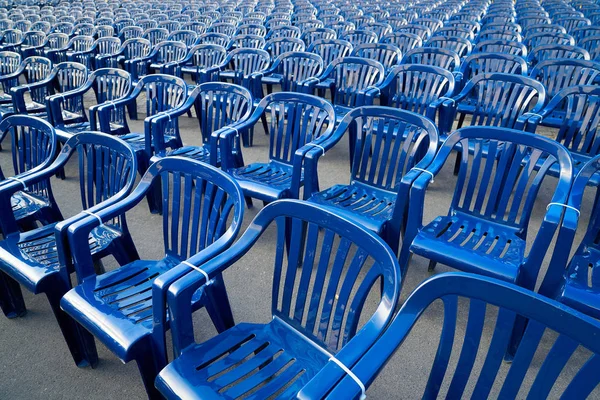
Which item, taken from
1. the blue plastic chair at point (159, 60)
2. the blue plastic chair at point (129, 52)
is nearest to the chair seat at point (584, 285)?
the blue plastic chair at point (159, 60)

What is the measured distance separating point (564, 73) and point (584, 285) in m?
3.06

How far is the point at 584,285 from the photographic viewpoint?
1908mm

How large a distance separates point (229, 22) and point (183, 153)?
16.4 ft

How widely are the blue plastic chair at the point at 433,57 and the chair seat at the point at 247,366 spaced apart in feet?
12.6

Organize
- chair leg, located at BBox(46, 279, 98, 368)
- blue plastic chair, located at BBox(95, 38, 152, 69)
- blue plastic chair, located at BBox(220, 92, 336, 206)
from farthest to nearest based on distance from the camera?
blue plastic chair, located at BBox(95, 38, 152, 69), blue plastic chair, located at BBox(220, 92, 336, 206), chair leg, located at BBox(46, 279, 98, 368)

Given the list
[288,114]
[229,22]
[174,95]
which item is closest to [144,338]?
[288,114]

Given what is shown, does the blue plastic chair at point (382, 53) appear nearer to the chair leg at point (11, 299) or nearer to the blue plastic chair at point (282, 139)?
the blue plastic chair at point (282, 139)

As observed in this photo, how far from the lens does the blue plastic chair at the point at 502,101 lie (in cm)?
331

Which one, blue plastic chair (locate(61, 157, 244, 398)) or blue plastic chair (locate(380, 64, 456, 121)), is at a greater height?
blue plastic chair (locate(380, 64, 456, 121))

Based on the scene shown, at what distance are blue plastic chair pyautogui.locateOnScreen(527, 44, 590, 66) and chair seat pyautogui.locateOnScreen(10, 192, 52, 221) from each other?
5.09 metres

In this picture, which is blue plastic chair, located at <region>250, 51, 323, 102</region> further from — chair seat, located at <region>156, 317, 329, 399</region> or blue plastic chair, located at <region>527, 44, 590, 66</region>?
chair seat, located at <region>156, 317, 329, 399</region>

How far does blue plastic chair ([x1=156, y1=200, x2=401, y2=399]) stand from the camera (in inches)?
57.4

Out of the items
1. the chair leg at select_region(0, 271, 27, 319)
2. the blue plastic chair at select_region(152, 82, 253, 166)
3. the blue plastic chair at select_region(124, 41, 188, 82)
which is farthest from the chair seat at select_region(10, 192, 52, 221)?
the blue plastic chair at select_region(124, 41, 188, 82)

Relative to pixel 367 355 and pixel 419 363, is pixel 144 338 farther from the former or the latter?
pixel 419 363
